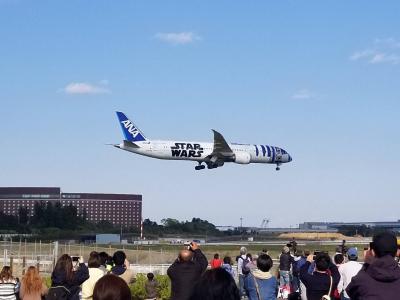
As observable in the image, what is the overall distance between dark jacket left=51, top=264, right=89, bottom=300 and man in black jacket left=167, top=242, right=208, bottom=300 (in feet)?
3.85

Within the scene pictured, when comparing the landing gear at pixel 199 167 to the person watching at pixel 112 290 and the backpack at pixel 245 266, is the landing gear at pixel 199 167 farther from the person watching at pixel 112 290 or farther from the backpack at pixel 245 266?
the person watching at pixel 112 290

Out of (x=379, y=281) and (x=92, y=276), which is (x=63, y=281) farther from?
(x=379, y=281)

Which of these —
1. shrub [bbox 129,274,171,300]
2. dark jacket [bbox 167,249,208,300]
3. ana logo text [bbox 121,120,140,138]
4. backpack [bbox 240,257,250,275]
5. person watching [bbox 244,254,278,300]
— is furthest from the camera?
ana logo text [bbox 121,120,140,138]

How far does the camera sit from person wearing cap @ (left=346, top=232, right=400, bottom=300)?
735 centimetres

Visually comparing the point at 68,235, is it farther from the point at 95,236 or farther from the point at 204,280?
the point at 204,280

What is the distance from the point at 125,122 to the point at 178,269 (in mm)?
63800

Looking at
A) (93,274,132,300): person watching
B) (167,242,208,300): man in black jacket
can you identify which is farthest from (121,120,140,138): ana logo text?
(93,274,132,300): person watching

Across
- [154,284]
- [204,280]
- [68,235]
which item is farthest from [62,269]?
[68,235]

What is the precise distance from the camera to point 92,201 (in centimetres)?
15975

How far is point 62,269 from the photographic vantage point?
10891 mm

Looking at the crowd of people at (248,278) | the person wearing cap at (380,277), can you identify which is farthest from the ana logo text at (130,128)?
the person wearing cap at (380,277)

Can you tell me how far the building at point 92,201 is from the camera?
15100 centimetres

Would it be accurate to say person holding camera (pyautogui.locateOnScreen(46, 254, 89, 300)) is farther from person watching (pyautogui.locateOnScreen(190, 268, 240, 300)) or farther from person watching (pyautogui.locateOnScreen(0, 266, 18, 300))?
person watching (pyautogui.locateOnScreen(190, 268, 240, 300))

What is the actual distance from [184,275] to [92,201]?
149597 mm
